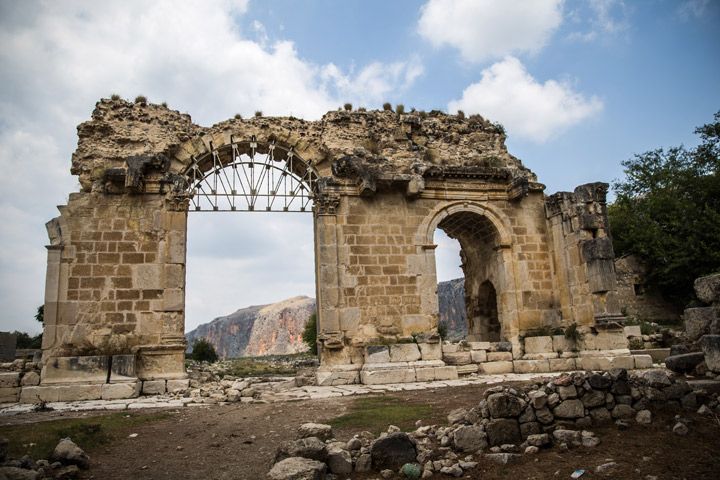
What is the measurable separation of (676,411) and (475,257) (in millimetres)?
9211

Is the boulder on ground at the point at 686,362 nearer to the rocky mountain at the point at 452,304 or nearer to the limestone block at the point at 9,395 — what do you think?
the limestone block at the point at 9,395

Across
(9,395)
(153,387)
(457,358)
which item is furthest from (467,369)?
(9,395)

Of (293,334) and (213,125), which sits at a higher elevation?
(213,125)

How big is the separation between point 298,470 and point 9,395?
8109 millimetres

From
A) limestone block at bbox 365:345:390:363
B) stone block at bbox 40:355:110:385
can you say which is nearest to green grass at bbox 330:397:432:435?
limestone block at bbox 365:345:390:363

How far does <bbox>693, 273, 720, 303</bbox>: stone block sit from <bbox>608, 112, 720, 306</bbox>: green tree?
1702 centimetres

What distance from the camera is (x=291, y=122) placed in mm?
12227

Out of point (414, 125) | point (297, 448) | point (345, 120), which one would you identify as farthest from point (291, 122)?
point (297, 448)

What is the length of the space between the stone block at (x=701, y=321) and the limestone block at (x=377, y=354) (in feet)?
18.6

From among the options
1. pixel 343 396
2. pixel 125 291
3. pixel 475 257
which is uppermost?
pixel 475 257

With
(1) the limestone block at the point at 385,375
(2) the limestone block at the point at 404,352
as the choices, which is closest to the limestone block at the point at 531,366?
(2) the limestone block at the point at 404,352

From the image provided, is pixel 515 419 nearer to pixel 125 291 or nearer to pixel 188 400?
pixel 188 400

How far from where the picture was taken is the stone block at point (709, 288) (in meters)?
6.02

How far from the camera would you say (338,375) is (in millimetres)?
10375
